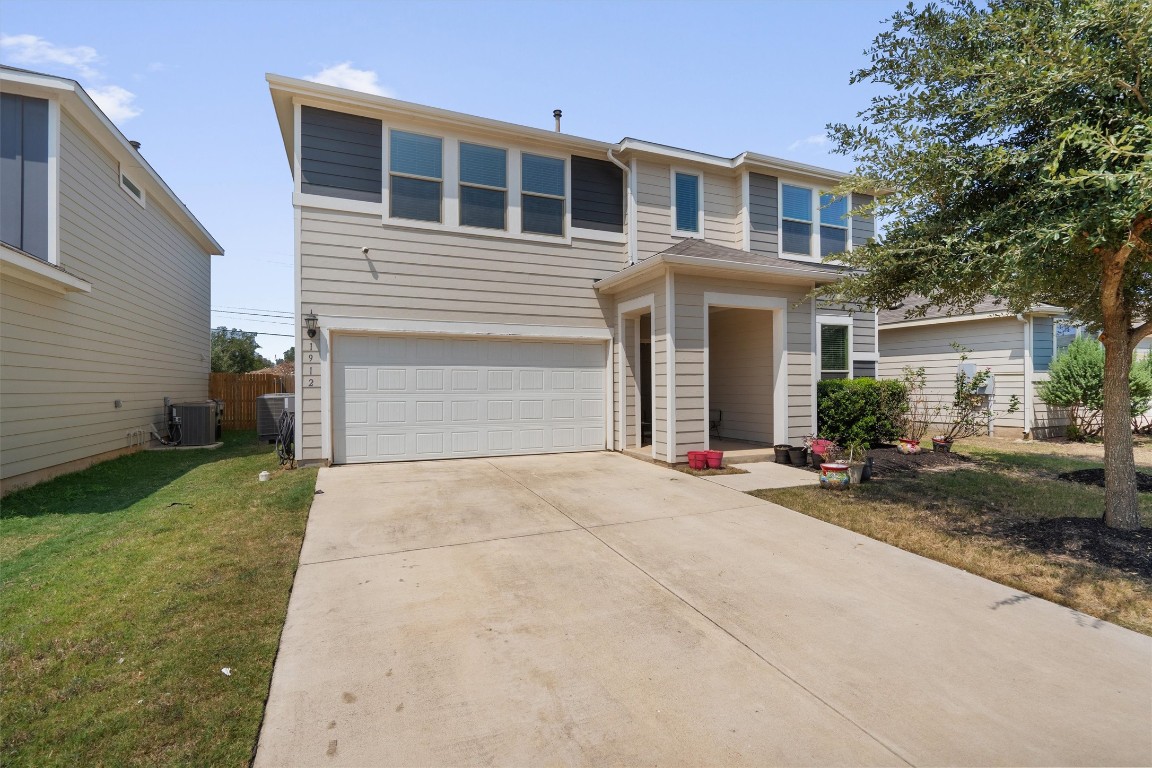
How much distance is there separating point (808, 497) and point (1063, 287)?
11.3ft

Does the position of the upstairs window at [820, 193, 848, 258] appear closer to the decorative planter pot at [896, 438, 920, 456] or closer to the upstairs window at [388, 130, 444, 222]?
the decorative planter pot at [896, 438, 920, 456]

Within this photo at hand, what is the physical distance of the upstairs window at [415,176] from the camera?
845 centimetres

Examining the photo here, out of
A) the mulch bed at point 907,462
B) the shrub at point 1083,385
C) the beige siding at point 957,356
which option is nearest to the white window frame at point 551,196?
the mulch bed at point 907,462

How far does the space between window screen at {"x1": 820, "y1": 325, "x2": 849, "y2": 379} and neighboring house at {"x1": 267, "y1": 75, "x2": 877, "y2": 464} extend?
46 mm

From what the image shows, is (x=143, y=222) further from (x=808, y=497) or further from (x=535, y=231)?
(x=808, y=497)

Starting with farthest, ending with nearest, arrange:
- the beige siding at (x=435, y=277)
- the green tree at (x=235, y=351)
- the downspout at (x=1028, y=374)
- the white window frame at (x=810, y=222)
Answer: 1. the green tree at (x=235, y=351)
2. the downspout at (x=1028, y=374)
3. the white window frame at (x=810, y=222)
4. the beige siding at (x=435, y=277)

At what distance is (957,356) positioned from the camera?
12.8 metres

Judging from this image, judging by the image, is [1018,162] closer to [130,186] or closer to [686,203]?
[686,203]

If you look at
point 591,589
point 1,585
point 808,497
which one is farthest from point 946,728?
point 1,585

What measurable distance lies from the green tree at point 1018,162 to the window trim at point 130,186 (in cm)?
1208

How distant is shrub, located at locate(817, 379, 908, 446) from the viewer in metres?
9.58

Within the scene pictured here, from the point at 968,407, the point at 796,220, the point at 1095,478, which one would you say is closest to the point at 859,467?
the point at 1095,478

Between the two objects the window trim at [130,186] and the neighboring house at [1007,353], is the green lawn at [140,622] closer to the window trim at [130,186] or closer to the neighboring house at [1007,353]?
the window trim at [130,186]

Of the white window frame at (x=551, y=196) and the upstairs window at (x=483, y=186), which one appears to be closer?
the upstairs window at (x=483, y=186)
